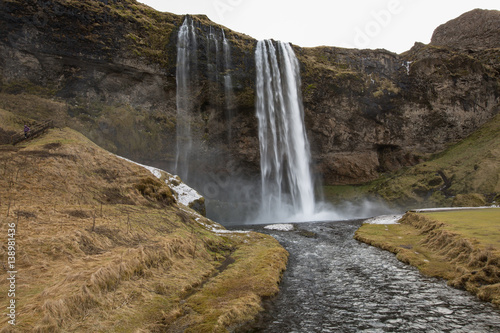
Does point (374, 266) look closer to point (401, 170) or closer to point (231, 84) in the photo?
point (231, 84)

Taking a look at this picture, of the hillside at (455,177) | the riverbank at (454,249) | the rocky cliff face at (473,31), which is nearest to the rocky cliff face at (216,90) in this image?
the rocky cliff face at (473,31)

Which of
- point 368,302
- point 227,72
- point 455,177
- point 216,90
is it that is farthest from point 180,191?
point 455,177

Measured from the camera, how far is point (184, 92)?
147 ft

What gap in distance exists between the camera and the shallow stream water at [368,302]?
8.45 meters

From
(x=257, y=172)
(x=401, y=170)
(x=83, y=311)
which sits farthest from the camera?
(x=401, y=170)

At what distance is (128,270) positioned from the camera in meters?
9.91

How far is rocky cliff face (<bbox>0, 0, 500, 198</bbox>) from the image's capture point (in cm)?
3756

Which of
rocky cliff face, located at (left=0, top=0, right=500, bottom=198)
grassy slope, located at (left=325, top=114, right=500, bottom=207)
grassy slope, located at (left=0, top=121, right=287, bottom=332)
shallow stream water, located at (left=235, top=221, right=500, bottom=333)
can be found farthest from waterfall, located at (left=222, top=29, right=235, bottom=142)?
shallow stream water, located at (left=235, top=221, right=500, bottom=333)

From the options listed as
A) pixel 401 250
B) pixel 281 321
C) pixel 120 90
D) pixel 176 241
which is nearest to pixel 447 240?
pixel 401 250

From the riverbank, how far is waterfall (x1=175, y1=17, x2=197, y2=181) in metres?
32.1

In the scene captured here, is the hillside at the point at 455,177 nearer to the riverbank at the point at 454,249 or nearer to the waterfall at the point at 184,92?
the riverbank at the point at 454,249

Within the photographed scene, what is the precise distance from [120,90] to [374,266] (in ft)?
136

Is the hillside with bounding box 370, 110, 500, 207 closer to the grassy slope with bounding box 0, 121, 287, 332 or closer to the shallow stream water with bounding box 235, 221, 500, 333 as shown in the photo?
the shallow stream water with bounding box 235, 221, 500, 333

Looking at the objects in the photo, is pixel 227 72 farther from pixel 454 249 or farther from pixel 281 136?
pixel 454 249
